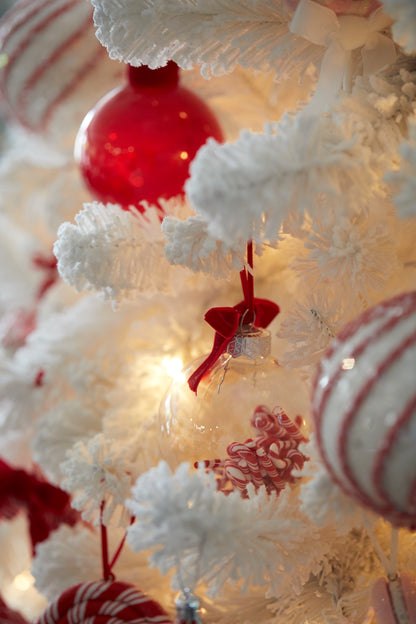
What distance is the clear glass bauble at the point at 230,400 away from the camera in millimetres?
452

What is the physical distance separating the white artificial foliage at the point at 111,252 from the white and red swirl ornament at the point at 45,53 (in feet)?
1.07

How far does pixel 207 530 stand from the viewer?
346 mm

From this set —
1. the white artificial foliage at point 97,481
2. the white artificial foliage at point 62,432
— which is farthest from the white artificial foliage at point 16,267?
the white artificial foliage at point 97,481

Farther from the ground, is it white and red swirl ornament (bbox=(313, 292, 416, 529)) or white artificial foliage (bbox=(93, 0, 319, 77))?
white artificial foliage (bbox=(93, 0, 319, 77))

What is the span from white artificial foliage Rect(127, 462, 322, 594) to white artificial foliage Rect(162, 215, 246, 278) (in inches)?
5.8

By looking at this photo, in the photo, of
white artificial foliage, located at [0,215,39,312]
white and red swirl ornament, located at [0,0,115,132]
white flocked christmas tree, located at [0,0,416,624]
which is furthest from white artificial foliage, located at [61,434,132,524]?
white artificial foliage, located at [0,215,39,312]

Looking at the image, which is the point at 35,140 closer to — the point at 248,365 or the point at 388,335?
the point at 248,365

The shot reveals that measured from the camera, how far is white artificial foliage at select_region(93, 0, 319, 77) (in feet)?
1.36

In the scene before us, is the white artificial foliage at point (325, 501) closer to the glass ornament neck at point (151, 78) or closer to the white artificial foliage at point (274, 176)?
the white artificial foliage at point (274, 176)

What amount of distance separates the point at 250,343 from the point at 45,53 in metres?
0.49

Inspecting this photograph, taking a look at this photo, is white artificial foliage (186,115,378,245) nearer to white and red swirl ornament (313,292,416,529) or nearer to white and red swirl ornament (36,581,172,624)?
white and red swirl ornament (313,292,416,529)

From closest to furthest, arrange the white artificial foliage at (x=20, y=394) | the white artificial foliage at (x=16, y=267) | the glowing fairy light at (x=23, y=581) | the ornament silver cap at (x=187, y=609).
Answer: the ornament silver cap at (x=187, y=609)
the white artificial foliage at (x=20, y=394)
the glowing fairy light at (x=23, y=581)
the white artificial foliage at (x=16, y=267)

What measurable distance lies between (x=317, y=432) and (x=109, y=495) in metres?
0.29

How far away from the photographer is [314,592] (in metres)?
0.49
